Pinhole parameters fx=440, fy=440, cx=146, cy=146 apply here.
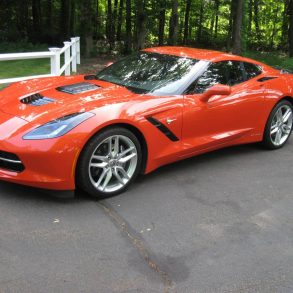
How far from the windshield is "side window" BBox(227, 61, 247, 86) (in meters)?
0.53

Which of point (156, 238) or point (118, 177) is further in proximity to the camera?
point (118, 177)

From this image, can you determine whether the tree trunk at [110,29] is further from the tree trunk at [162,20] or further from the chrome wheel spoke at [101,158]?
the chrome wheel spoke at [101,158]

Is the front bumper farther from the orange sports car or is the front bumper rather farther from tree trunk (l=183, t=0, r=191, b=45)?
tree trunk (l=183, t=0, r=191, b=45)

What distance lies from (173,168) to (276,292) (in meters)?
2.32

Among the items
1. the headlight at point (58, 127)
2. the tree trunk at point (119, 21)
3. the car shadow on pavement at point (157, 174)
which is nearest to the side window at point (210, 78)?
the car shadow on pavement at point (157, 174)

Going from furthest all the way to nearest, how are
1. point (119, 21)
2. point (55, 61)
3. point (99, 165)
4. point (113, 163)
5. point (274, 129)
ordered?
point (119, 21) < point (55, 61) < point (274, 129) < point (113, 163) < point (99, 165)

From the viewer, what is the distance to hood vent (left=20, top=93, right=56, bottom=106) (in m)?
4.21

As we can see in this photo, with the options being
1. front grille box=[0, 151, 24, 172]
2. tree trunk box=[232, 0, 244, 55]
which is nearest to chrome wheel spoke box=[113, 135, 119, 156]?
front grille box=[0, 151, 24, 172]

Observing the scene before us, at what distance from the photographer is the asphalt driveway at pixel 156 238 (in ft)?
9.47

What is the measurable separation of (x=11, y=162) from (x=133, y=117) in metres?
1.17

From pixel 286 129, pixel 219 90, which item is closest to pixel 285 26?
pixel 286 129

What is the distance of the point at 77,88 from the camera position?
4.59 m

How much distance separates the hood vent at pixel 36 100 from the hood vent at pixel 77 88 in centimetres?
26

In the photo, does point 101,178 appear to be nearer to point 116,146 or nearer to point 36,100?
point 116,146
